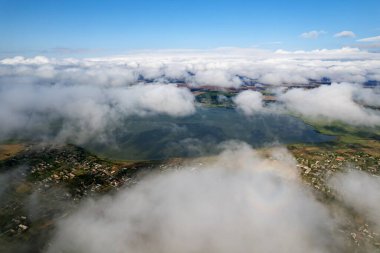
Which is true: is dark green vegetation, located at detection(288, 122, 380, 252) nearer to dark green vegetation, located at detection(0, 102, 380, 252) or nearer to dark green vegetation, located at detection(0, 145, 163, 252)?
A: dark green vegetation, located at detection(0, 102, 380, 252)

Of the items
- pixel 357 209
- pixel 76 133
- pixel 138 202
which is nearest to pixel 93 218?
pixel 138 202

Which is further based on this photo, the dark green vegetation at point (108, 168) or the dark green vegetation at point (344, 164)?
the dark green vegetation at point (108, 168)

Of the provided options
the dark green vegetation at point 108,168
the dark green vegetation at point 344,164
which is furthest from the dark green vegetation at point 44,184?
the dark green vegetation at point 344,164

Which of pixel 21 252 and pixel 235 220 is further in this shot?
pixel 235 220

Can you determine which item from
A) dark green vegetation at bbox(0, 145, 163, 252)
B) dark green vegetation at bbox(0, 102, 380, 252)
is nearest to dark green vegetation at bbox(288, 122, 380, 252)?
dark green vegetation at bbox(0, 102, 380, 252)

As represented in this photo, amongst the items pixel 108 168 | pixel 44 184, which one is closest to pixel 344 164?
pixel 108 168

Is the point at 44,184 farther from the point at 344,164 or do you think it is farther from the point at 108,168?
the point at 344,164

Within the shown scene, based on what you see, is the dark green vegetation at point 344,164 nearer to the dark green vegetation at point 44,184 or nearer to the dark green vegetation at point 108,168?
the dark green vegetation at point 108,168

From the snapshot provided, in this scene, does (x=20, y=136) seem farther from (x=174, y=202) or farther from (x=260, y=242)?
(x=260, y=242)

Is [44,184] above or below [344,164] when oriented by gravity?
above

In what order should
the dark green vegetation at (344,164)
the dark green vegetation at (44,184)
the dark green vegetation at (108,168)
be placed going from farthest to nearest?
the dark green vegetation at (108,168), the dark green vegetation at (344,164), the dark green vegetation at (44,184)

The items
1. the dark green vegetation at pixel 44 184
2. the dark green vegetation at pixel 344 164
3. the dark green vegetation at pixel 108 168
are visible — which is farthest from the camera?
the dark green vegetation at pixel 108 168
